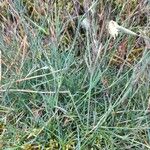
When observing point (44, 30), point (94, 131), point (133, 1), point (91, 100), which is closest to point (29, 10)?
point (44, 30)

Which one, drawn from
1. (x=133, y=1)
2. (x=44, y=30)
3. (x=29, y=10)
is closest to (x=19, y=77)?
(x=44, y=30)

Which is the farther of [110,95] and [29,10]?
[29,10]

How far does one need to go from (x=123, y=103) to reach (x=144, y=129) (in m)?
0.12

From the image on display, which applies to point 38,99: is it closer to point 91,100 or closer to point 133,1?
point 91,100

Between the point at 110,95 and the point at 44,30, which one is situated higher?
the point at 44,30

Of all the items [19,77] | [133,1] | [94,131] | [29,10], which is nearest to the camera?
[94,131]

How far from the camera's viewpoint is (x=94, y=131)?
1.32 metres

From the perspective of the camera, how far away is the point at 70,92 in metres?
1.41

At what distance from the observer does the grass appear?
1.34m

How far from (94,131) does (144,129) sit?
0.19m

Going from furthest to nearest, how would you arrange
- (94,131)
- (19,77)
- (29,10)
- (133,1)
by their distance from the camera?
(29,10) < (133,1) < (19,77) < (94,131)

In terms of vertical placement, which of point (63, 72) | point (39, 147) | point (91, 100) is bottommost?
point (39, 147)

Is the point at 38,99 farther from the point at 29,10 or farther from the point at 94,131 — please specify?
the point at 29,10

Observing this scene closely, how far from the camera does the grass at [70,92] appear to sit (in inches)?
52.9
